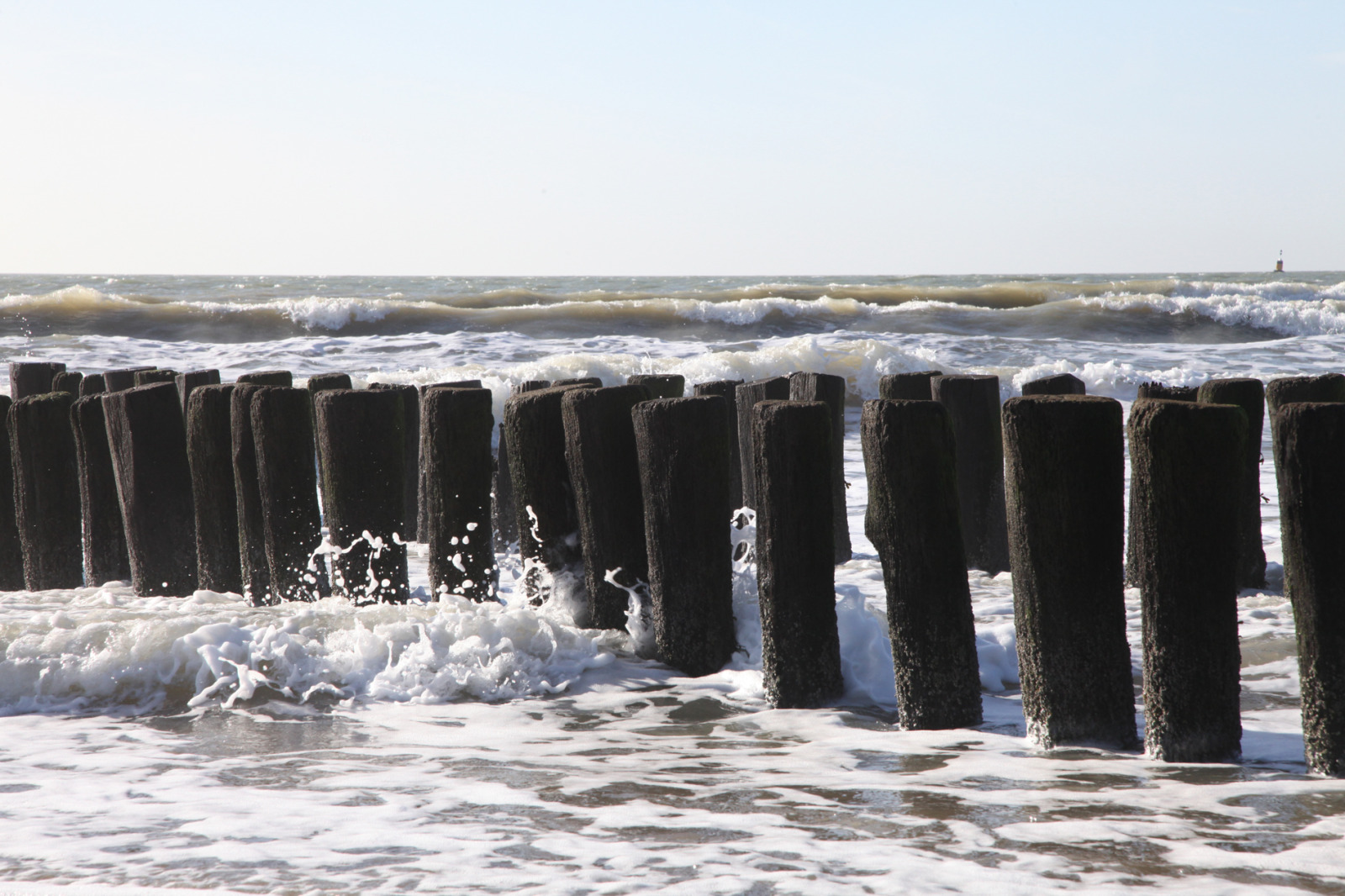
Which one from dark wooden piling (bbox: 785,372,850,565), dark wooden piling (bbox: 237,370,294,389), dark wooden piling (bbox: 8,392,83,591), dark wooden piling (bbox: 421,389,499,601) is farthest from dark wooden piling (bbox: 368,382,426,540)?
dark wooden piling (bbox: 785,372,850,565)

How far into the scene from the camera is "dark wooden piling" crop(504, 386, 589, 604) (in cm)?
378

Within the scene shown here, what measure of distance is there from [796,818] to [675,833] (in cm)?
30

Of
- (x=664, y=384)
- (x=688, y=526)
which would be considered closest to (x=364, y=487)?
(x=688, y=526)

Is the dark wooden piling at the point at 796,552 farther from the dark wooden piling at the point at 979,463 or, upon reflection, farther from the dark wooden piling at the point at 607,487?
the dark wooden piling at the point at 979,463

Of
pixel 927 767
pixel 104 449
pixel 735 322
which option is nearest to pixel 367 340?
pixel 735 322

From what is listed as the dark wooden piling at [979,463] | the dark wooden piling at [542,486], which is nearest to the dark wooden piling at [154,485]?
the dark wooden piling at [542,486]

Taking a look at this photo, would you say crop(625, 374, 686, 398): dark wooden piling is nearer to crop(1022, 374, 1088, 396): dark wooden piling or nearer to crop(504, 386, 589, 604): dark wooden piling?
crop(504, 386, 589, 604): dark wooden piling

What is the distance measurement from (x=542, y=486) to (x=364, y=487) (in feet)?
2.34

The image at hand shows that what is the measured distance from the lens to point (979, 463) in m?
4.61

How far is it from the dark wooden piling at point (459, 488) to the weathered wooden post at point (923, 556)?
5.24 feet

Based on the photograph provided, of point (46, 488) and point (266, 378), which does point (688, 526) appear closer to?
point (266, 378)

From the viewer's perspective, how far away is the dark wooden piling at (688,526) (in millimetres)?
3406

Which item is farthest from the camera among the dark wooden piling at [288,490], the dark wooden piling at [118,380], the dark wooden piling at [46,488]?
the dark wooden piling at [118,380]

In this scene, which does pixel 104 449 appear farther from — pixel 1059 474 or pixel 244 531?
pixel 1059 474
